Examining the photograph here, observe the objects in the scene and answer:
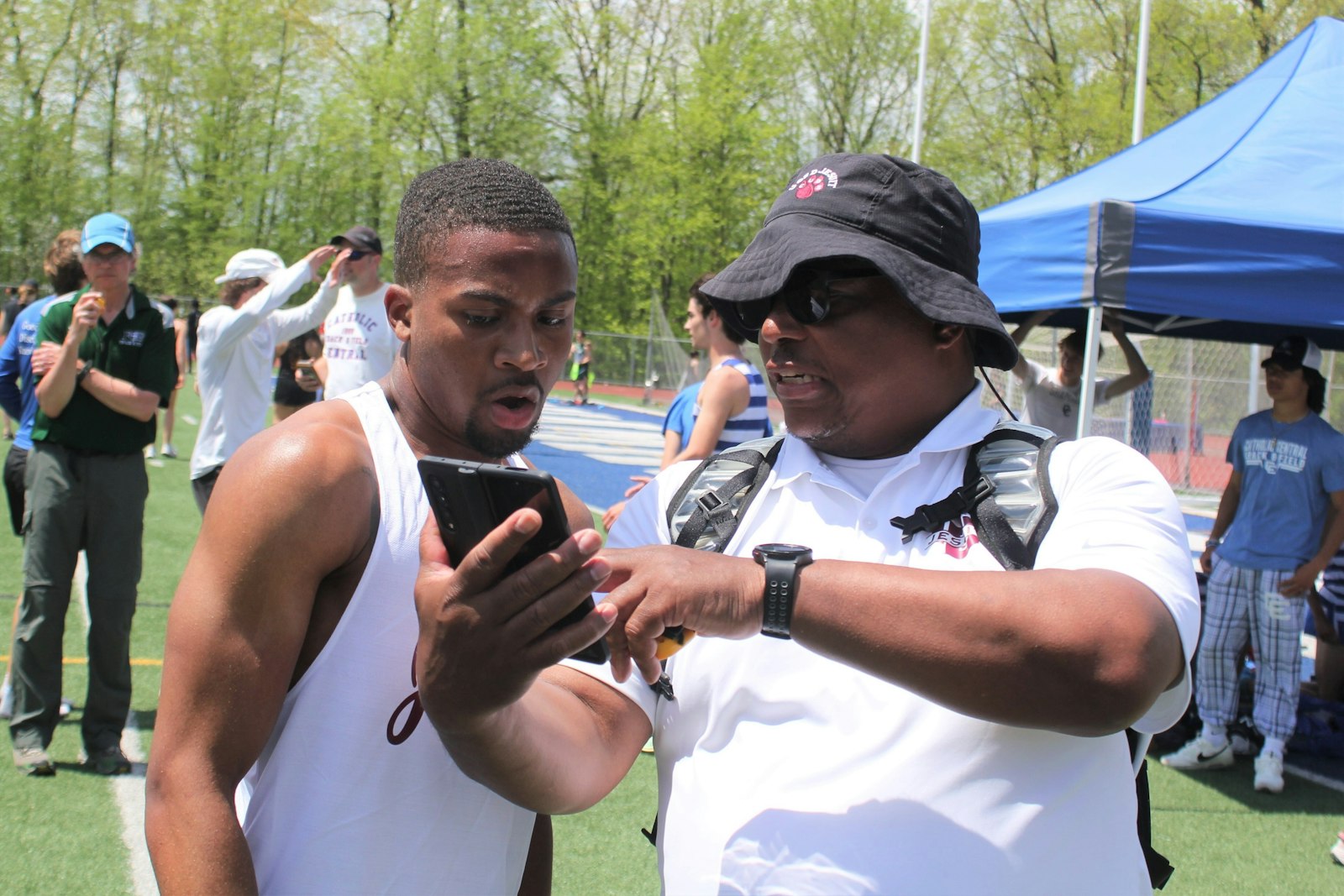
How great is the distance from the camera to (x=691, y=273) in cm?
4131

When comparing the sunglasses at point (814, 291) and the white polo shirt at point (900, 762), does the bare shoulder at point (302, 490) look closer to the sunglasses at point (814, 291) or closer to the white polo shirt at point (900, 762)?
the white polo shirt at point (900, 762)

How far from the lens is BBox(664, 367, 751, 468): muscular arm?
5629 mm

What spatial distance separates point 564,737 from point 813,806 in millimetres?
384

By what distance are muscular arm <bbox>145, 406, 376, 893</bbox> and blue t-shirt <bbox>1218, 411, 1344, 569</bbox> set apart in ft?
18.3

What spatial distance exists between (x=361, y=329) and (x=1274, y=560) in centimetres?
545

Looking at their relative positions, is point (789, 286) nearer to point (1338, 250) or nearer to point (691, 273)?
point (1338, 250)

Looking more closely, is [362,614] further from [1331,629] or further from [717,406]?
[1331,629]

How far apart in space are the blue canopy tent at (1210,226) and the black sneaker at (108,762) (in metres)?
5.03

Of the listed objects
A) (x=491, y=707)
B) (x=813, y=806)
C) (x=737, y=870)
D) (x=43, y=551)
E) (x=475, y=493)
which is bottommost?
(x=43, y=551)

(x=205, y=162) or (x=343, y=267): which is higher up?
(x=205, y=162)

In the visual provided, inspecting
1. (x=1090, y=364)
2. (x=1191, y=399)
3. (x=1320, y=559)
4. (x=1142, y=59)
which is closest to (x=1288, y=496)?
Result: (x=1320, y=559)

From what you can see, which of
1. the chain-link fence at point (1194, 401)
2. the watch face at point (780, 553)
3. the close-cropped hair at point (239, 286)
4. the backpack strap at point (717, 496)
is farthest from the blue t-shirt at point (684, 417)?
the chain-link fence at point (1194, 401)

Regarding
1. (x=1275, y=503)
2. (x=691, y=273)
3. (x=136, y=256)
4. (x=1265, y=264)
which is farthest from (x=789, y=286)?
(x=691, y=273)

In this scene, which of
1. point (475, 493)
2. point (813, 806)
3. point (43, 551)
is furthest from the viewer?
point (43, 551)
